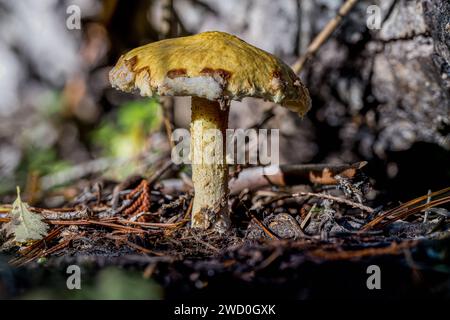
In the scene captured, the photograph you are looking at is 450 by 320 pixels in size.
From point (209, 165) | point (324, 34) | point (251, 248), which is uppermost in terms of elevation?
point (324, 34)

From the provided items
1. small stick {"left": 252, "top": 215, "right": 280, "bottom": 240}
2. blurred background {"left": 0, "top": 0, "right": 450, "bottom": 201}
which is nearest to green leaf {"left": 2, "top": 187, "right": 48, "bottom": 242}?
small stick {"left": 252, "top": 215, "right": 280, "bottom": 240}

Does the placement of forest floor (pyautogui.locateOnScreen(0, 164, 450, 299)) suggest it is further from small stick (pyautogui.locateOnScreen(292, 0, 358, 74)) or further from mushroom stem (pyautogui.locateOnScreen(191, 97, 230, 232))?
small stick (pyautogui.locateOnScreen(292, 0, 358, 74))

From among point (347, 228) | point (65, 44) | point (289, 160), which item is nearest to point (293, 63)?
point (289, 160)

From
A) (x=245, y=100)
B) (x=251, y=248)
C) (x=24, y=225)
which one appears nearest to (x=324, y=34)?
(x=245, y=100)

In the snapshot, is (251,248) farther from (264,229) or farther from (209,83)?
(209,83)

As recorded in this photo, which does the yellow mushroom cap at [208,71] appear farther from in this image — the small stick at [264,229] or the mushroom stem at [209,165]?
the small stick at [264,229]

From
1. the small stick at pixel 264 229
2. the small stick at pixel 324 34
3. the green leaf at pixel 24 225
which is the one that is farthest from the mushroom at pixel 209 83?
the small stick at pixel 324 34

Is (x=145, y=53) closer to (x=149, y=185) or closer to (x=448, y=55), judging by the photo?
(x=149, y=185)
